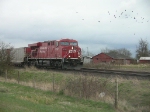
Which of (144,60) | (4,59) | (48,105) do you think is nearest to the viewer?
(48,105)

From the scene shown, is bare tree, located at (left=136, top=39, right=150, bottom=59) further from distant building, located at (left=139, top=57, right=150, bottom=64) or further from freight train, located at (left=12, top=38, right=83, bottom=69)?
freight train, located at (left=12, top=38, right=83, bottom=69)

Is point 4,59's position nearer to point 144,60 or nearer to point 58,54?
point 58,54

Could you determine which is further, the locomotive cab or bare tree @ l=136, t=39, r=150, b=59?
bare tree @ l=136, t=39, r=150, b=59

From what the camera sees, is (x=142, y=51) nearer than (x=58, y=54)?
No

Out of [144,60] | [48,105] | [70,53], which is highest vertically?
[70,53]

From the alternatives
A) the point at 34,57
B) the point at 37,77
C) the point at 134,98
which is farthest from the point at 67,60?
the point at 134,98

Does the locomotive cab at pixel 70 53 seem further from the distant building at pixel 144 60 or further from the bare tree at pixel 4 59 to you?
the distant building at pixel 144 60

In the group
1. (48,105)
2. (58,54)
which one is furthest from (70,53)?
(48,105)

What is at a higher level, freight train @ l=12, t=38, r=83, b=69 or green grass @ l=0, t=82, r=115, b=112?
freight train @ l=12, t=38, r=83, b=69

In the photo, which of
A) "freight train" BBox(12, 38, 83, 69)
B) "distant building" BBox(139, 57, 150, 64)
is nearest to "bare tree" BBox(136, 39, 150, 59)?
"distant building" BBox(139, 57, 150, 64)

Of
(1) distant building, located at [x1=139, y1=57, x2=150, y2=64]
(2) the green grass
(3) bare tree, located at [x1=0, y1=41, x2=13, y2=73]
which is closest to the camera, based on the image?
(2) the green grass

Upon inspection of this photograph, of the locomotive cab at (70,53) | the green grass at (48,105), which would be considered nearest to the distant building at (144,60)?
the locomotive cab at (70,53)

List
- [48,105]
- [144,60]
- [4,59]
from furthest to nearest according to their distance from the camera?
[144,60], [4,59], [48,105]

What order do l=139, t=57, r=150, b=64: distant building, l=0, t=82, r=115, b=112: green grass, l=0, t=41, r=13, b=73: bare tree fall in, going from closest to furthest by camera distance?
l=0, t=82, r=115, b=112: green grass, l=0, t=41, r=13, b=73: bare tree, l=139, t=57, r=150, b=64: distant building
